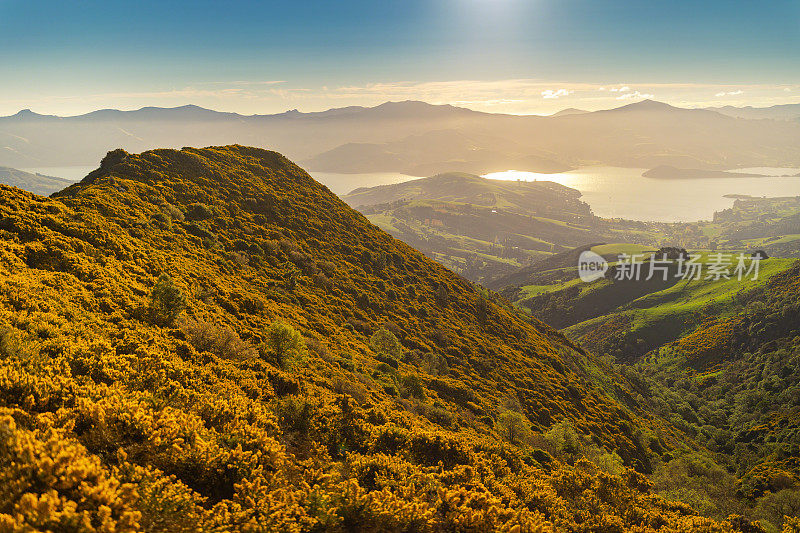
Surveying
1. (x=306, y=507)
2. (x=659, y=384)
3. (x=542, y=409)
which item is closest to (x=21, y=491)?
(x=306, y=507)

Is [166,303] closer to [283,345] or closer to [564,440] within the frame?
[283,345]

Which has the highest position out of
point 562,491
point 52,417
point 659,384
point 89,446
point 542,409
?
point 52,417

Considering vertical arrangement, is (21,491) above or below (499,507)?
above

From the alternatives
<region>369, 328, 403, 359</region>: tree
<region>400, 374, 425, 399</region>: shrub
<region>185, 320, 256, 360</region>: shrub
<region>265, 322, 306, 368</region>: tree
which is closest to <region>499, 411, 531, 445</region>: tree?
<region>400, 374, 425, 399</region>: shrub

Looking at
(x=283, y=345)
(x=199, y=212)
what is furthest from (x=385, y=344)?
(x=199, y=212)

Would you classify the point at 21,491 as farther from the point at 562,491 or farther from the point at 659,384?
the point at 659,384


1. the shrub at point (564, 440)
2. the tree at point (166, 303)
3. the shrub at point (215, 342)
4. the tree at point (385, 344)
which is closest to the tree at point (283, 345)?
the shrub at point (215, 342)

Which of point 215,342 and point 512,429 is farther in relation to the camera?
point 512,429
